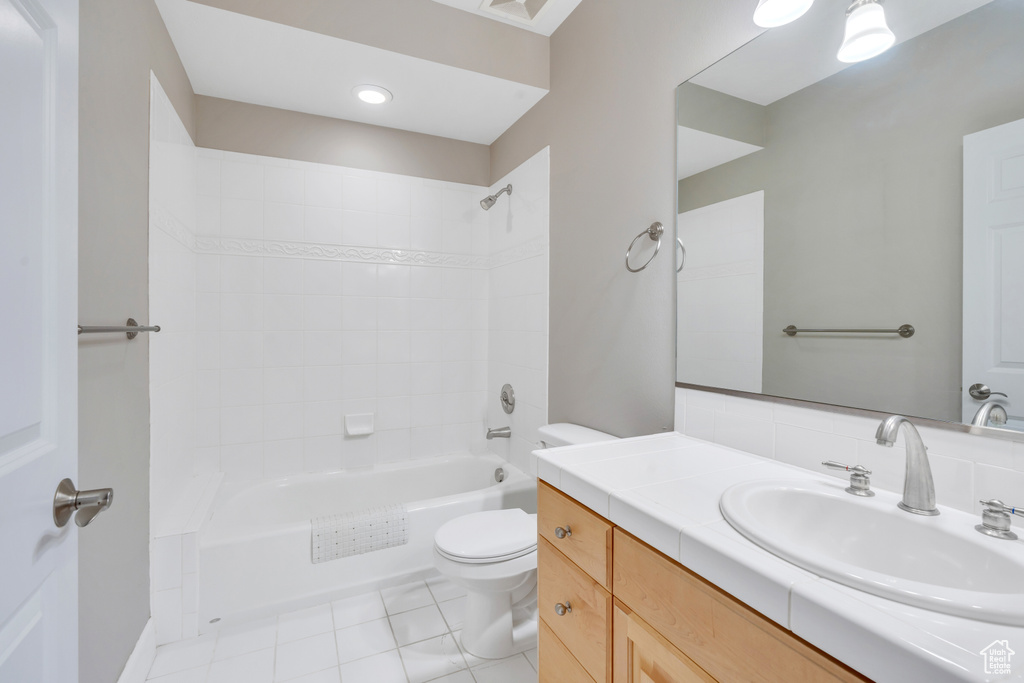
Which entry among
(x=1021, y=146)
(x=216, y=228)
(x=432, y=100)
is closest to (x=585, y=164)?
(x=432, y=100)

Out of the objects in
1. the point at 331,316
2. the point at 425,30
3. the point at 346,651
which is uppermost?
the point at 425,30

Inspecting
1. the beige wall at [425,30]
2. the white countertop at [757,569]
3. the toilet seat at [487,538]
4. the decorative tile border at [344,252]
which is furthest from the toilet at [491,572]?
the beige wall at [425,30]

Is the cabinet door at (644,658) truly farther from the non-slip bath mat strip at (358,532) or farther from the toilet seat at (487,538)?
the non-slip bath mat strip at (358,532)

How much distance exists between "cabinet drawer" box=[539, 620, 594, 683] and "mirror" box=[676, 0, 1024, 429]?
0.83m

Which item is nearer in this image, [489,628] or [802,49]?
A: [802,49]

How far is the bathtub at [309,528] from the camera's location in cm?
177

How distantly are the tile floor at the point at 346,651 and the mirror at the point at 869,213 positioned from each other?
1.31m

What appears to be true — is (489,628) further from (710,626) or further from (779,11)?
(779,11)

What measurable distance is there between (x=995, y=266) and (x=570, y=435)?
135cm

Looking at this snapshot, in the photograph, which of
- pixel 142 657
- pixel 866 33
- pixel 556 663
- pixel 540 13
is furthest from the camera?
pixel 540 13

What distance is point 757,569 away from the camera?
2.00 ft
